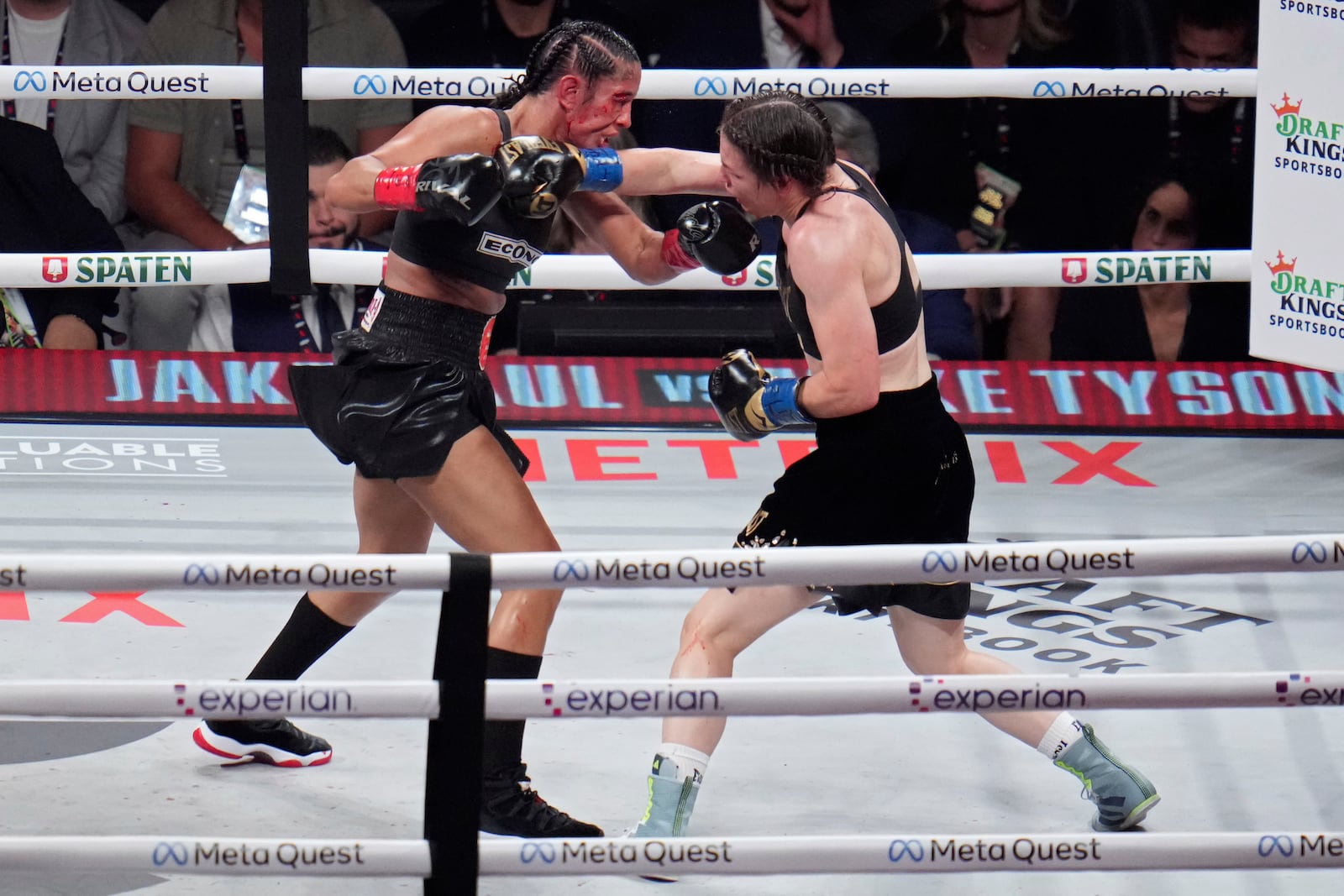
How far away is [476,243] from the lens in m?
2.72

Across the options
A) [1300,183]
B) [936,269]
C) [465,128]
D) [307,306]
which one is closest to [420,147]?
[465,128]

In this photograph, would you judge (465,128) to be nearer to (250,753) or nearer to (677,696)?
(250,753)

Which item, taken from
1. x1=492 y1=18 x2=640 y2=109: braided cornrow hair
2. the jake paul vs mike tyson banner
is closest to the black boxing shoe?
x1=492 y1=18 x2=640 y2=109: braided cornrow hair

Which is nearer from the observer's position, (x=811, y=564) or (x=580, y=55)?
(x=811, y=564)

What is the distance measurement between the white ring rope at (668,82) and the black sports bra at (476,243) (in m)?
1.00

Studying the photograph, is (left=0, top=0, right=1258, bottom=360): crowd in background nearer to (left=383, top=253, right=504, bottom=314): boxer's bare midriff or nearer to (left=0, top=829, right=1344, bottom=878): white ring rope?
(left=383, top=253, right=504, bottom=314): boxer's bare midriff

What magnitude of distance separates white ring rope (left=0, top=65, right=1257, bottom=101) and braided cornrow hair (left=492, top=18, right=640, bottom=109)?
852 mm

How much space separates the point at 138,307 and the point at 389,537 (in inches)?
100.0

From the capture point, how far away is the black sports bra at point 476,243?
2.71 m

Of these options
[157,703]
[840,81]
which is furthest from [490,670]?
[840,81]

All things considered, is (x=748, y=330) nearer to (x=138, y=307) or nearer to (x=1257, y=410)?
(x=1257, y=410)

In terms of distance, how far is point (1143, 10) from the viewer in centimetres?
498

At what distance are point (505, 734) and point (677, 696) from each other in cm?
83

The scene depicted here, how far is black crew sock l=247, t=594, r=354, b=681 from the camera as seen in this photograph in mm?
2803
